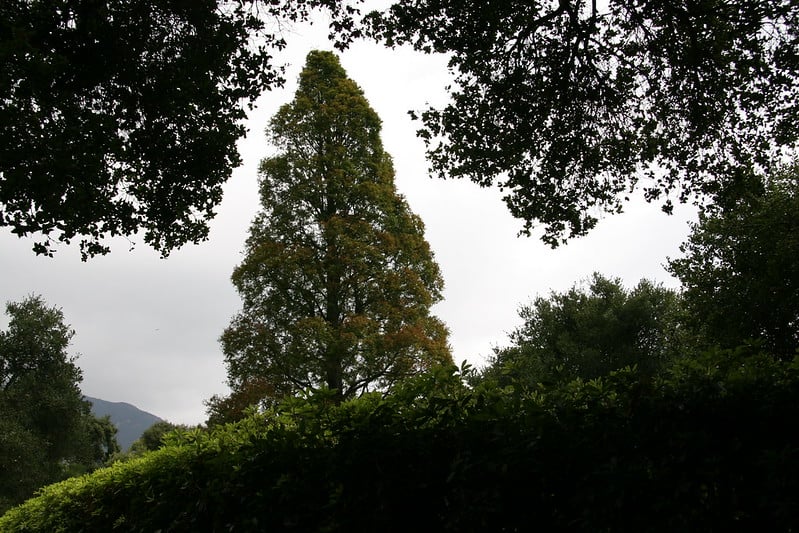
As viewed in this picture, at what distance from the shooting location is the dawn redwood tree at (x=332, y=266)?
643 inches

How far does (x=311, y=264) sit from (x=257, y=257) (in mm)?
1895

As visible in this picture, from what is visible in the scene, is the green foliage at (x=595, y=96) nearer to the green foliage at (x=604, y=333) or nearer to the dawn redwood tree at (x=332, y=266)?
the dawn redwood tree at (x=332, y=266)

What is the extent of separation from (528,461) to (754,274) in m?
16.9

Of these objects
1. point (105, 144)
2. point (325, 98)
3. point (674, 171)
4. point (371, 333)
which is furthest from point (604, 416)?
point (325, 98)

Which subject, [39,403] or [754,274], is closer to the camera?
[754,274]

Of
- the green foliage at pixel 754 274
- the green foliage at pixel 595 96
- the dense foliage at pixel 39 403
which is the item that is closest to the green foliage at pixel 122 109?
the green foliage at pixel 595 96

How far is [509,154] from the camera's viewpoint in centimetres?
980

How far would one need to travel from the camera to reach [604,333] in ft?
86.8

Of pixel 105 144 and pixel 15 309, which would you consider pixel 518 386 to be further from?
pixel 15 309

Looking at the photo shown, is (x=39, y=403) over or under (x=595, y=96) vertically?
under

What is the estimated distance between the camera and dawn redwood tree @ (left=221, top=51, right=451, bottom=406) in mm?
16328

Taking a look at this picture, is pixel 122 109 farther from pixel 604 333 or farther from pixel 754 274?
pixel 604 333

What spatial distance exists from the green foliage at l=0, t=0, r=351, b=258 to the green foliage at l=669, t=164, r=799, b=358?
536 inches

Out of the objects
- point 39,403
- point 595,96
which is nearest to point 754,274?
point 595,96
